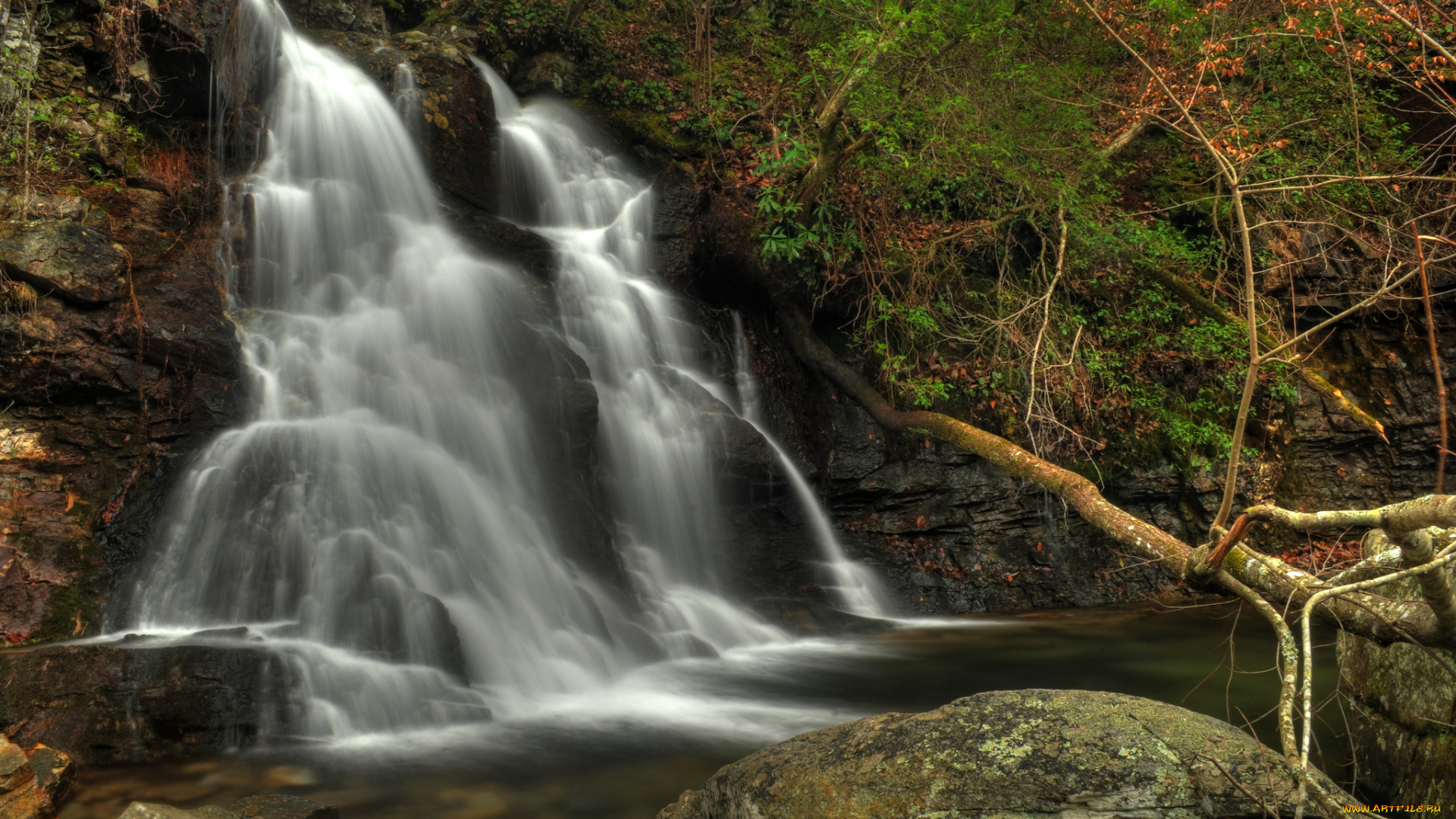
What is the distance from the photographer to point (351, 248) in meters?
9.08

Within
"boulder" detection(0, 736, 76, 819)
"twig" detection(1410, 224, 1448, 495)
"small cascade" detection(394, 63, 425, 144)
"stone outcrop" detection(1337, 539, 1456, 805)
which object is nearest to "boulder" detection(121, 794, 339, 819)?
"boulder" detection(0, 736, 76, 819)

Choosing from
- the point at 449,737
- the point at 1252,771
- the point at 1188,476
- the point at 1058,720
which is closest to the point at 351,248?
the point at 449,737

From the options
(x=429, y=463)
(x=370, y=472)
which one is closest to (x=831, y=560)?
(x=429, y=463)

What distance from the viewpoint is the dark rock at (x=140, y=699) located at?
448 cm

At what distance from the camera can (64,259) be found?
257 inches

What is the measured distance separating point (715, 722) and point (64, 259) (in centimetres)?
631

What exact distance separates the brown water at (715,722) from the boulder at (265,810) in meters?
0.40

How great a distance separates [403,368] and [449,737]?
4198 millimetres

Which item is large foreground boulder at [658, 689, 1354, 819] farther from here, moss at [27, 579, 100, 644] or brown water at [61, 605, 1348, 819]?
moss at [27, 579, 100, 644]

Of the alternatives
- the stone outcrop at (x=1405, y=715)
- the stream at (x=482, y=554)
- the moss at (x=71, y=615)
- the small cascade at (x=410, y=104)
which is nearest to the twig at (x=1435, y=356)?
the stone outcrop at (x=1405, y=715)

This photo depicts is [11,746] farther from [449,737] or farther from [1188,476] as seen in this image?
[1188,476]

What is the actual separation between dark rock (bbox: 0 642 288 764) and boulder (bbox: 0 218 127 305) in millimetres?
3174

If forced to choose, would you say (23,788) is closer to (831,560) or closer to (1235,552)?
(1235,552)

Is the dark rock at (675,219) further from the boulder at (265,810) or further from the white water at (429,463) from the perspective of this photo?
the boulder at (265,810)
